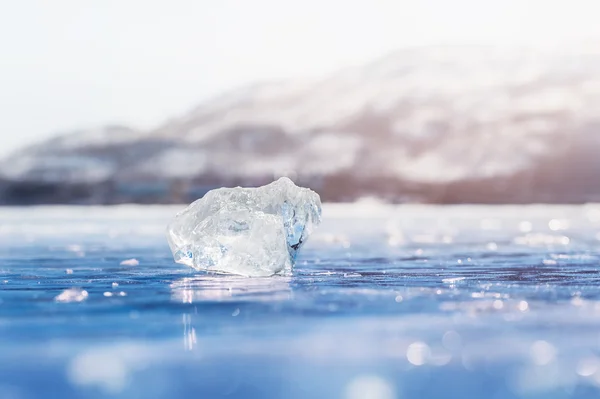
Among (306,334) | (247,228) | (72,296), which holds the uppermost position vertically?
(247,228)

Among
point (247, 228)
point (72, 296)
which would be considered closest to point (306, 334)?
point (72, 296)

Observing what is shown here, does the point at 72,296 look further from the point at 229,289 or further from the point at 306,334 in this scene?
the point at 306,334

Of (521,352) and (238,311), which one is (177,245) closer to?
(238,311)

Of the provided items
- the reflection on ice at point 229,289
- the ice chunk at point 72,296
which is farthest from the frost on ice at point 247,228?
the ice chunk at point 72,296

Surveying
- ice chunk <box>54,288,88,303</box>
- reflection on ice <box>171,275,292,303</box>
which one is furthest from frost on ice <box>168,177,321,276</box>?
ice chunk <box>54,288,88,303</box>

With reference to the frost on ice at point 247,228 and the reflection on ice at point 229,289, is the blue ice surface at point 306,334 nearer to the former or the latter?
the reflection on ice at point 229,289

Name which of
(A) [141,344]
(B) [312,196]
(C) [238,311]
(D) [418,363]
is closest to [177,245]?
(B) [312,196]
